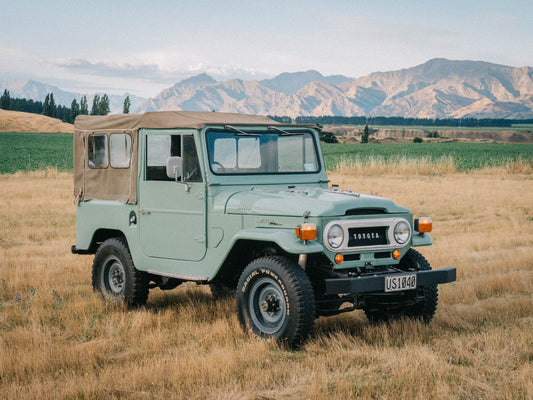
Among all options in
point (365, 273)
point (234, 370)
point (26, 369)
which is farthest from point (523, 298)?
point (26, 369)

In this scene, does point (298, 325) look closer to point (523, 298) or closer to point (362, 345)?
point (362, 345)

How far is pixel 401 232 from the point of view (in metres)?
6.57

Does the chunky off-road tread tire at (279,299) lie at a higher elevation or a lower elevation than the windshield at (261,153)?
lower

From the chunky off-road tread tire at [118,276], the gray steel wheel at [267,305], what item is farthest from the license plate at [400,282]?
the chunky off-road tread tire at [118,276]

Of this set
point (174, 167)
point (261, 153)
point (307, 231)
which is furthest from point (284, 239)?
point (261, 153)

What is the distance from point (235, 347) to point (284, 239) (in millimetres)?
1123

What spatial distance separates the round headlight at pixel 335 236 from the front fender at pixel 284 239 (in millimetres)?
156

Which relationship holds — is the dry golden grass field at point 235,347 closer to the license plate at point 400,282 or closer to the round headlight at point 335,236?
the license plate at point 400,282

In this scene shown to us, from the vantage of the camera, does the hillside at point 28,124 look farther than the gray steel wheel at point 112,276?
Yes

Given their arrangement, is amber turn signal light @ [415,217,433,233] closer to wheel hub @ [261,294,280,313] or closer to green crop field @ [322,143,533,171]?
wheel hub @ [261,294,280,313]

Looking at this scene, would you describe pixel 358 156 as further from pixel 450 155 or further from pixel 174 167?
pixel 174 167

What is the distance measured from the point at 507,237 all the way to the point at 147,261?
8.50 m

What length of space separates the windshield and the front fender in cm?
104

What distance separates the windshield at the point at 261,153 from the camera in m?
7.04
